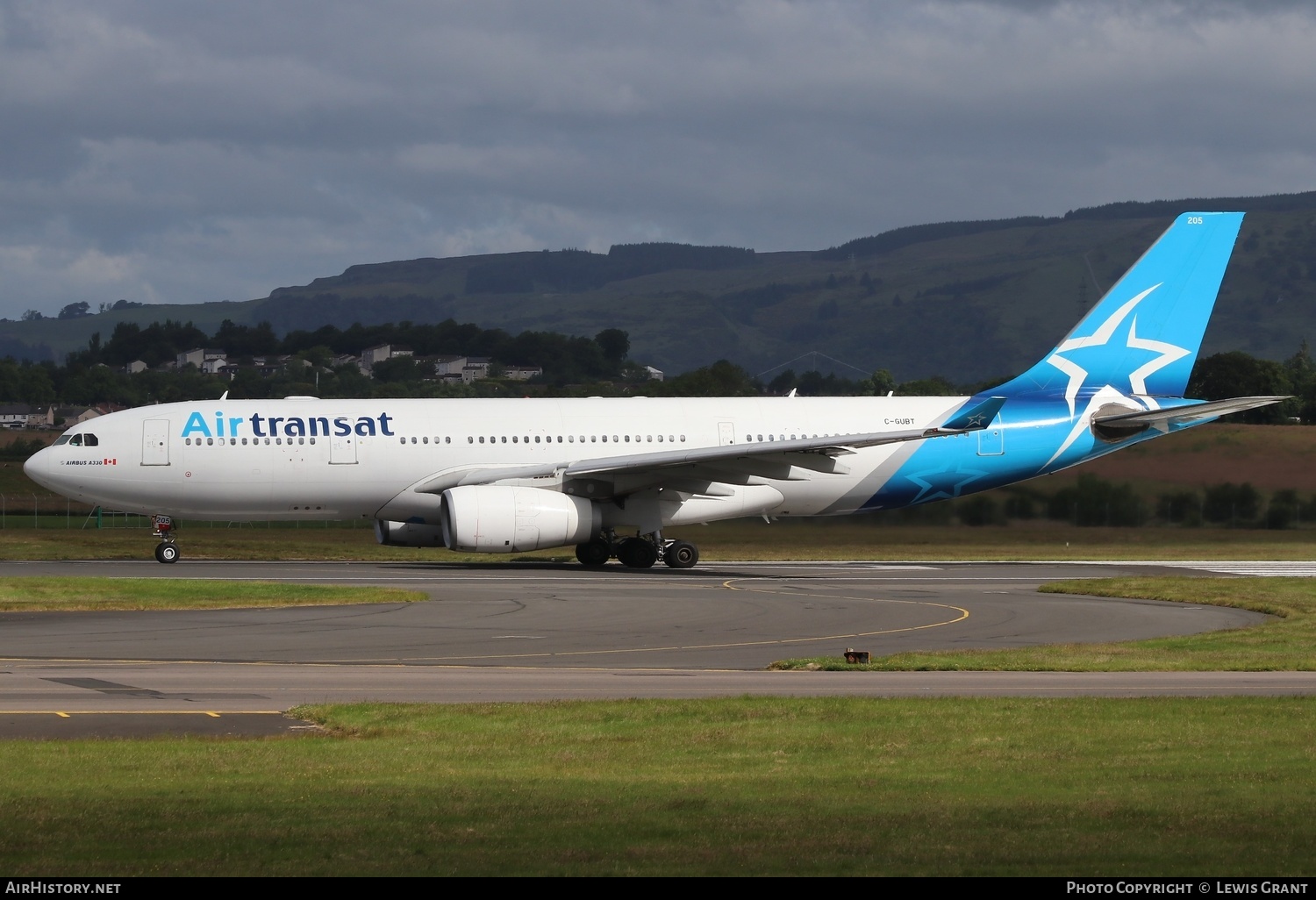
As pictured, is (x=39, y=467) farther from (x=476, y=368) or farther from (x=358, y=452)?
(x=476, y=368)

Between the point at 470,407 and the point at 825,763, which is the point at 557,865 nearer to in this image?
the point at 825,763

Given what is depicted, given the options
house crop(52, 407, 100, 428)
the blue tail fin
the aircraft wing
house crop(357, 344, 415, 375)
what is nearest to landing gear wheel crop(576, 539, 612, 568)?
the aircraft wing

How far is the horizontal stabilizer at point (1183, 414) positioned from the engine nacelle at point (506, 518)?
14218 millimetres

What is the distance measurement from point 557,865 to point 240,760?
435cm

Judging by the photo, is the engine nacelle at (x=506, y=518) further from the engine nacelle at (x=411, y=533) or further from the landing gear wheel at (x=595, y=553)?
the engine nacelle at (x=411, y=533)

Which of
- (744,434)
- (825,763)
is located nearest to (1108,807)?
(825,763)

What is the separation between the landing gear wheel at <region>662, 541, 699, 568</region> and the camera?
1401 inches

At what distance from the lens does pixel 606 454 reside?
36.3m

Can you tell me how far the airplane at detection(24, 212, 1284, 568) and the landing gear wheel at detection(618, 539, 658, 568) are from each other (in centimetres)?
4

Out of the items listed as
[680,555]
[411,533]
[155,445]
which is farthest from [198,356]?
[680,555]

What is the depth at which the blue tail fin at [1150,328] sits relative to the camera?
127 feet

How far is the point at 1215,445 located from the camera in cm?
4288

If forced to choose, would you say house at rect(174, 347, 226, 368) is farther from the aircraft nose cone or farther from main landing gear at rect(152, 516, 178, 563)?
the aircraft nose cone

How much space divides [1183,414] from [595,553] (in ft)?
49.2
